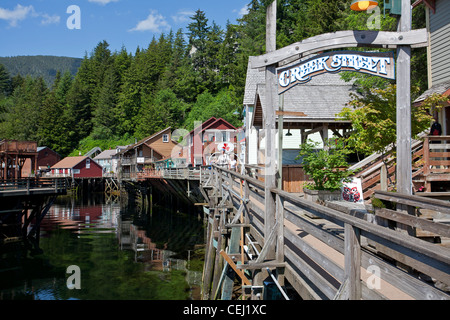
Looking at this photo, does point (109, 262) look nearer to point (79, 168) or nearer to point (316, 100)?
point (316, 100)

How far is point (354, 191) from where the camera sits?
935 cm

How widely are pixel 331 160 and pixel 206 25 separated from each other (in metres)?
80.6

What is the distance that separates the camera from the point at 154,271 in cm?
1770

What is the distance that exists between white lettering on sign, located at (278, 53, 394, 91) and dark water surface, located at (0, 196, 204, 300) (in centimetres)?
1045

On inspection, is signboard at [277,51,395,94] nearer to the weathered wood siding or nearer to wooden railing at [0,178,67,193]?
the weathered wood siding

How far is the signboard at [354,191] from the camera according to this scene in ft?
30.5

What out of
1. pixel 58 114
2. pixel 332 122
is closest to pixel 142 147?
pixel 58 114

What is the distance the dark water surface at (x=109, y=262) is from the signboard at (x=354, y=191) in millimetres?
7468

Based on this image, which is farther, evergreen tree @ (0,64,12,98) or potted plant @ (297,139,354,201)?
evergreen tree @ (0,64,12,98)

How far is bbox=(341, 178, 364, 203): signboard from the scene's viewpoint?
9.30 metres

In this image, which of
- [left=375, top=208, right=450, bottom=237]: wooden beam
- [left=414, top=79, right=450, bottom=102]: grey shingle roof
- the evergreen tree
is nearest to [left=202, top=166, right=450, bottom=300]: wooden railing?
[left=375, top=208, right=450, bottom=237]: wooden beam

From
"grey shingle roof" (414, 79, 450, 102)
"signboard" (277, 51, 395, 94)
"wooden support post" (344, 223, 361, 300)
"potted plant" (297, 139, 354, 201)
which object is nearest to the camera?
"wooden support post" (344, 223, 361, 300)
